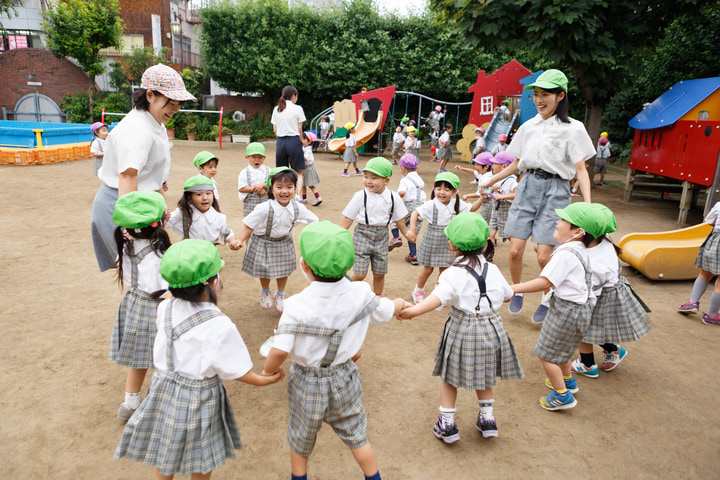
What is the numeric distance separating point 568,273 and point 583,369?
3.32 feet

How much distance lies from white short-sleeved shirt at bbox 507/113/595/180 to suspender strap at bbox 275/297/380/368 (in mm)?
2551

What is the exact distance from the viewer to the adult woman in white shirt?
7.16m

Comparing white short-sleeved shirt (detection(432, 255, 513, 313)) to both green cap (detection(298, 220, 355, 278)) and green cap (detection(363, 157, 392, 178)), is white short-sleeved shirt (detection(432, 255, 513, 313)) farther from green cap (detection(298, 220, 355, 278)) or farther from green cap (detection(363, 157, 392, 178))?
green cap (detection(363, 157, 392, 178))

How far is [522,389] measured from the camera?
3.25 metres

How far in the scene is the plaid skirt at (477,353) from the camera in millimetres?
2557

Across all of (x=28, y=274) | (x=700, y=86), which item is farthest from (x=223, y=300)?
(x=700, y=86)

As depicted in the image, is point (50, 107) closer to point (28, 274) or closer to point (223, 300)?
point (28, 274)

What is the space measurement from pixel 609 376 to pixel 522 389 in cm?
74

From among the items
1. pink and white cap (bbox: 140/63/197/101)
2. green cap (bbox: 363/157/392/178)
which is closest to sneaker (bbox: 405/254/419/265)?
green cap (bbox: 363/157/392/178)

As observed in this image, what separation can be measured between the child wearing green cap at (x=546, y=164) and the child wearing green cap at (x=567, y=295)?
915 mm

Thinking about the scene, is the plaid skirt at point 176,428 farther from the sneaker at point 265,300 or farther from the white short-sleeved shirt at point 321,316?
the sneaker at point 265,300

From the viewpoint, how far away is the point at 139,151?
280 cm

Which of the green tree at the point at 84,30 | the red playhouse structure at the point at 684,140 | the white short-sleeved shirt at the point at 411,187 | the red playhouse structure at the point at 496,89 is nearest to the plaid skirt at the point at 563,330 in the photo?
the white short-sleeved shirt at the point at 411,187

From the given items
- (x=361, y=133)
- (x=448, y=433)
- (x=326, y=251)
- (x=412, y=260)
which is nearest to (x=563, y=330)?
(x=448, y=433)
